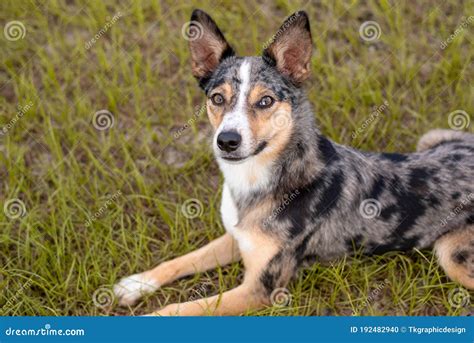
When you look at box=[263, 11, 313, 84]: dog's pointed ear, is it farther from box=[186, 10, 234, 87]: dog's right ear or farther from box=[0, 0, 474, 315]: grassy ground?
box=[0, 0, 474, 315]: grassy ground

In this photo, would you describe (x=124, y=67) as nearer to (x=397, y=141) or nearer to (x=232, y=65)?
(x=232, y=65)

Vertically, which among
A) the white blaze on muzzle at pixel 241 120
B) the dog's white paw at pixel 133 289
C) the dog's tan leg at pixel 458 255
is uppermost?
the white blaze on muzzle at pixel 241 120

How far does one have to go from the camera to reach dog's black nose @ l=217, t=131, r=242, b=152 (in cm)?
393

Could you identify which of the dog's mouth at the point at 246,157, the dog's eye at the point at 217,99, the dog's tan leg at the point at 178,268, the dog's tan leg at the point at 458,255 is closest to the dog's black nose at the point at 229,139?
the dog's mouth at the point at 246,157

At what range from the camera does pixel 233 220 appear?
4496 mm

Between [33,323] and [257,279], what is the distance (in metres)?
1.77

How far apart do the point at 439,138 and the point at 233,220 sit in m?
2.15

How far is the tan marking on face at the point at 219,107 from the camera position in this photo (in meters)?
4.13

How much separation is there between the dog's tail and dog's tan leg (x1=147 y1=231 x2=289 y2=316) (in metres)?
1.96

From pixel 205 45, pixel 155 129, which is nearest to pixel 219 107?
pixel 205 45

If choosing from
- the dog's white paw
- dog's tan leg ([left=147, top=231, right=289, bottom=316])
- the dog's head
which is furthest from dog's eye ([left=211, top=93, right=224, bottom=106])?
the dog's white paw

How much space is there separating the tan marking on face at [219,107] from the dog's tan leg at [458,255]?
2055 millimetres

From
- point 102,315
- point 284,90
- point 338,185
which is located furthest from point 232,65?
point 102,315

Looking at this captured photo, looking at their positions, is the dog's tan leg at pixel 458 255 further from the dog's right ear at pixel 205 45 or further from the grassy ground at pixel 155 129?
the dog's right ear at pixel 205 45
